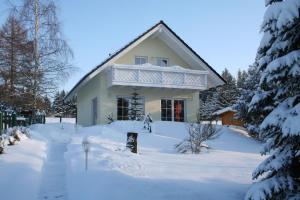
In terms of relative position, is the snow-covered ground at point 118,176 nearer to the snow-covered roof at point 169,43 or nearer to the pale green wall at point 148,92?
the snow-covered roof at point 169,43

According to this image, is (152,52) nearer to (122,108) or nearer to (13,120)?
(122,108)

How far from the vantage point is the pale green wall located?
24631 mm

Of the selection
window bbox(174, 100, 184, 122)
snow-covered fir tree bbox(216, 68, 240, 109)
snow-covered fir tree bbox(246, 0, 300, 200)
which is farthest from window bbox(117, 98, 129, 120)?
A: snow-covered fir tree bbox(216, 68, 240, 109)

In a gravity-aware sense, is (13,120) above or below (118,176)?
above

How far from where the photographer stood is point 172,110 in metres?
26.5

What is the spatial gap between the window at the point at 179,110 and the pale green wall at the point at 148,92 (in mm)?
360

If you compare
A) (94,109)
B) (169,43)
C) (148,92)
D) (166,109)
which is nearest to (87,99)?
(94,109)

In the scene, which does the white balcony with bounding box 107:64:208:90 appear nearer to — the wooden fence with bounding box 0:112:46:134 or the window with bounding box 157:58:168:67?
the window with bounding box 157:58:168:67

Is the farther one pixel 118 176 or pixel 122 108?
pixel 122 108

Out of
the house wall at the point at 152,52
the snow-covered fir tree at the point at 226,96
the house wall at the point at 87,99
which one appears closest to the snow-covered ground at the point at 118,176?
the house wall at the point at 87,99

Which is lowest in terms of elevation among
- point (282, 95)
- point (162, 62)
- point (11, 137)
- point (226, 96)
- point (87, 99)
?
point (11, 137)

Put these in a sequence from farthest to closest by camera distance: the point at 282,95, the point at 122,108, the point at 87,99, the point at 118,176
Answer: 1. the point at 87,99
2. the point at 122,108
3. the point at 118,176
4. the point at 282,95

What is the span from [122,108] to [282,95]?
1966 centimetres

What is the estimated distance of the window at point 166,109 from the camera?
26203 mm
